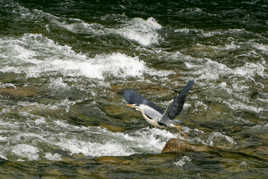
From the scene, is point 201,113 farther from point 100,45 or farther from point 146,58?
point 100,45

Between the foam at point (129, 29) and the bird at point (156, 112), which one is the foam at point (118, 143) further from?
the foam at point (129, 29)

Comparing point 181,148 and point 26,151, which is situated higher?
point 181,148

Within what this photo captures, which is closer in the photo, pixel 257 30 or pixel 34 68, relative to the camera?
pixel 34 68

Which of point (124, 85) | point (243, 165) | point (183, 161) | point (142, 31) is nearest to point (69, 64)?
point (124, 85)

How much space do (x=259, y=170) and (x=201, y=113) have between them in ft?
9.42

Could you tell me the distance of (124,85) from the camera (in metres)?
9.45

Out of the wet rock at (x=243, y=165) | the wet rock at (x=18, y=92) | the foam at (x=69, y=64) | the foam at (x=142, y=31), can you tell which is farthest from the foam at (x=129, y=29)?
the wet rock at (x=243, y=165)

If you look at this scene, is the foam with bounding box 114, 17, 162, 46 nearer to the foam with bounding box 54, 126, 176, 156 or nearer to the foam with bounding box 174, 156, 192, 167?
the foam with bounding box 54, 126, 176, 156

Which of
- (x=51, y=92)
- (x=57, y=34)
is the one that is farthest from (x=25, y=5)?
(x=51, y=92)

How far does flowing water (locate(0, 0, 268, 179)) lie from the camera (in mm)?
5918

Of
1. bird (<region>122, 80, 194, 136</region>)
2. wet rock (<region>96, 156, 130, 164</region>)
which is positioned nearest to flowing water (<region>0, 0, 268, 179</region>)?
wet rock (<region>96, 156, 130, 164</region>)

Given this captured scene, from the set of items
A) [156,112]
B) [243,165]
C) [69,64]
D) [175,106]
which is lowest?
[69,64]

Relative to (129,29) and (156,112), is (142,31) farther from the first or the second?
(156,112)

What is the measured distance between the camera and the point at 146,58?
11125 millimetres
